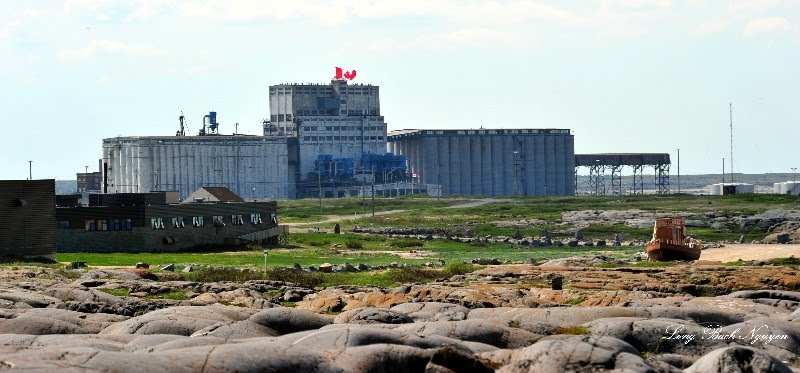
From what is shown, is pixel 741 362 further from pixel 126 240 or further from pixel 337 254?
→ pixel 126 240

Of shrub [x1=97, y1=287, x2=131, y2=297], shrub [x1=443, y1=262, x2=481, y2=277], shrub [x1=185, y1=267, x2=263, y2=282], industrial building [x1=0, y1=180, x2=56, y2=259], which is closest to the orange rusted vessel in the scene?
shrub [x1=443, y1=262, x2=481, y2=277]

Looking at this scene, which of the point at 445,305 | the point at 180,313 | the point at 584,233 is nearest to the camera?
the point at 180,313

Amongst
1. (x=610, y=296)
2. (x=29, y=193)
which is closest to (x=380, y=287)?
(x=610, y=296)

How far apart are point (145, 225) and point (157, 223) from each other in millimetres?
1382

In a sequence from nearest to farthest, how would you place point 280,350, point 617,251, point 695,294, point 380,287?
1. point 280,350
2. point 695,294
3. point 380,287
4. point 617,251

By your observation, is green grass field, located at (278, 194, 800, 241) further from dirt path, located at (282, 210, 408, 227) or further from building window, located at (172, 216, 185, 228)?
building window, located at (172, 216, 185, 228)

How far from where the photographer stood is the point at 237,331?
3319 centimetres

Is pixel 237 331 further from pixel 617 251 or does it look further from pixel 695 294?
pixel 617 251

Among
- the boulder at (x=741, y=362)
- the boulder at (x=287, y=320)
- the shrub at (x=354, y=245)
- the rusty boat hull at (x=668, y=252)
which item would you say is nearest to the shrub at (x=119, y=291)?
the boulder at (x=287, y=320)

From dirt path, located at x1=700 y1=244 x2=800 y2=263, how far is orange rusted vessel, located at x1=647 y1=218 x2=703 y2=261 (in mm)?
2145

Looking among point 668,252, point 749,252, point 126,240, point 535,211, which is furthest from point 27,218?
point 535,211

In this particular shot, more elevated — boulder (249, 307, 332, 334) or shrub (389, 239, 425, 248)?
boulder (249, 307, 332, 334)

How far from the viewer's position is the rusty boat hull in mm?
81062

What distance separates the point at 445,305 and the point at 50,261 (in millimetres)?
40025
